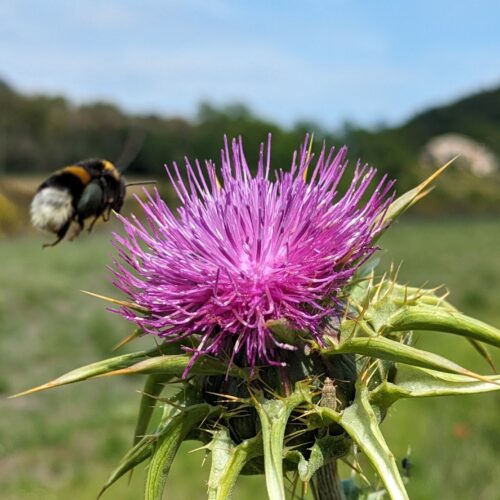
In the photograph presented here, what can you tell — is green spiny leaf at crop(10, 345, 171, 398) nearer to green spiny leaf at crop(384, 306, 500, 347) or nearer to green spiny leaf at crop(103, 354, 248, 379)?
green spiny leaf at crop(103, 354, 248, 379)

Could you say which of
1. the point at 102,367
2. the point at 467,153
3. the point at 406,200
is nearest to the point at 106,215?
the point at 102,367

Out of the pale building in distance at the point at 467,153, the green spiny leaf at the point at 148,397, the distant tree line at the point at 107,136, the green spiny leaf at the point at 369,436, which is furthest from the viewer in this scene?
the pale building in distance at the point at 467,153

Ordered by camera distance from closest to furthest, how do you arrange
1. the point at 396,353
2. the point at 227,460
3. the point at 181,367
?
the point at 396,353, the point at 227,460, the point at 181,367

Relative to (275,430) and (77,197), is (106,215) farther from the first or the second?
(275,430)

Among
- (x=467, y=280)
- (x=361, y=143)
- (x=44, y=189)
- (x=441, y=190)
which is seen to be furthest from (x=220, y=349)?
(x=361, y=143)

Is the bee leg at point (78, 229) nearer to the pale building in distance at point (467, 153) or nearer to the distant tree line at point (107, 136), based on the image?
the distant tree line at point (107, 136)

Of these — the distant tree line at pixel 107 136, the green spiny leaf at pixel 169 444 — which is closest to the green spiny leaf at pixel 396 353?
the green spiny leaf at pixel 169 444

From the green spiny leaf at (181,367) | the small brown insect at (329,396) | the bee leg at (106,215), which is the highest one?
the bee leg at (106,215)
